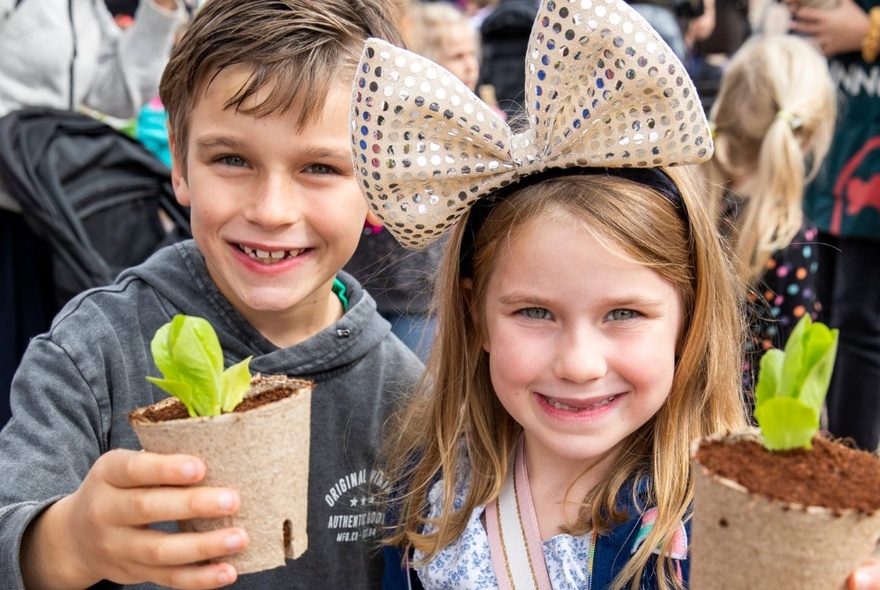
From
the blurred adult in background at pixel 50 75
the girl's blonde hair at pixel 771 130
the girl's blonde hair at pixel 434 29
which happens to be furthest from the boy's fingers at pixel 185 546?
the girl's blonde hair at pixel 434 29

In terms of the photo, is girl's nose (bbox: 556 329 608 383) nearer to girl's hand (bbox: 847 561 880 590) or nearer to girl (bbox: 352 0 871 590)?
girl (bbox: 352 0 871 590)

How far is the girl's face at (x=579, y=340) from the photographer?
1780 mm

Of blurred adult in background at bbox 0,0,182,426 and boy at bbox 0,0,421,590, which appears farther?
blurred adult in background at bbox 0,0,182,426

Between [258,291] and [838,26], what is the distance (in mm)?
3094

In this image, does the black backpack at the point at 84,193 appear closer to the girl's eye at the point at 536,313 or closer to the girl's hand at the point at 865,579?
the girl's eye at the point at 536,313

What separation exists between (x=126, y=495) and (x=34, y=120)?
224 cm

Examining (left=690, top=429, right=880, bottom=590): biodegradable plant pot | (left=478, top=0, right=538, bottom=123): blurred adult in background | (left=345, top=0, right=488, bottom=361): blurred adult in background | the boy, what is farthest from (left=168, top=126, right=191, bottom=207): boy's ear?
(left=478, top=0, right=538, bottom=123): blurred adult in background

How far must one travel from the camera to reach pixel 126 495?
4.50 feet

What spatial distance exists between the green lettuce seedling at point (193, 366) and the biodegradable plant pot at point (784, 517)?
0.68m

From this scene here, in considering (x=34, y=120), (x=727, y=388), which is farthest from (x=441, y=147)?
(x=34, y=120)

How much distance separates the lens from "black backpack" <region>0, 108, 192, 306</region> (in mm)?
3068

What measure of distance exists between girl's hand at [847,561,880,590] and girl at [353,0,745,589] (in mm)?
506

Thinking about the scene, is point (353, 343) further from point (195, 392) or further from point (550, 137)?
point (195, 392)

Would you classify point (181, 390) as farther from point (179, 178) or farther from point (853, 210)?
point (853, 210)
